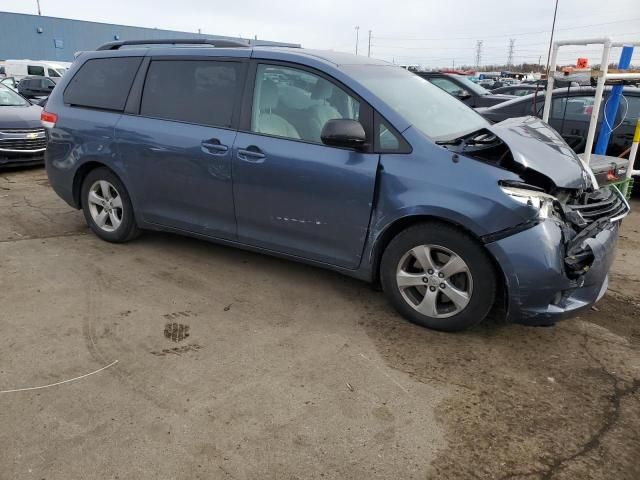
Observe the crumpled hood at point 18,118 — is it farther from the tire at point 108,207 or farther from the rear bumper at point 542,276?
the rear bumper at point 542,276

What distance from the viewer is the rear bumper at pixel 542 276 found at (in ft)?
10.1

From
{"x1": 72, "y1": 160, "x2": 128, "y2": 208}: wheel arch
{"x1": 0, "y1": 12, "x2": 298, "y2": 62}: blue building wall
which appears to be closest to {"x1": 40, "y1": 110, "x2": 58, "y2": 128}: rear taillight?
{"x1": 72, "y1": 160, "x2": 128, "y2": 208}: wheel arch

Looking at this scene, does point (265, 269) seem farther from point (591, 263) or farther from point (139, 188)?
point (591, 263)

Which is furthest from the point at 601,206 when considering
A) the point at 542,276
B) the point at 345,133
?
the point at 345,133

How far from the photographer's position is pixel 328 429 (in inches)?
101

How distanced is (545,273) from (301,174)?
5.65ft

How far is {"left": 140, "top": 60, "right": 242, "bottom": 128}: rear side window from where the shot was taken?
4.11 meters

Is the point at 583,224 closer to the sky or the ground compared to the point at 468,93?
closer to the ground

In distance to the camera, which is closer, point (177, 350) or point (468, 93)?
point (177, 350)

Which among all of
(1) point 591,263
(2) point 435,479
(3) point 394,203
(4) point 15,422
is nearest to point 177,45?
(3) point 394,203

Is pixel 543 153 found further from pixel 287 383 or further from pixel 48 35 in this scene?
pixel 48 35

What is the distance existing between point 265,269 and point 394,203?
5.11 feet

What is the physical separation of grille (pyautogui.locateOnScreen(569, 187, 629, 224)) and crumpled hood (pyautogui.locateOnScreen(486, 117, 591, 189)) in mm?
121

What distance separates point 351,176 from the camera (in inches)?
139
